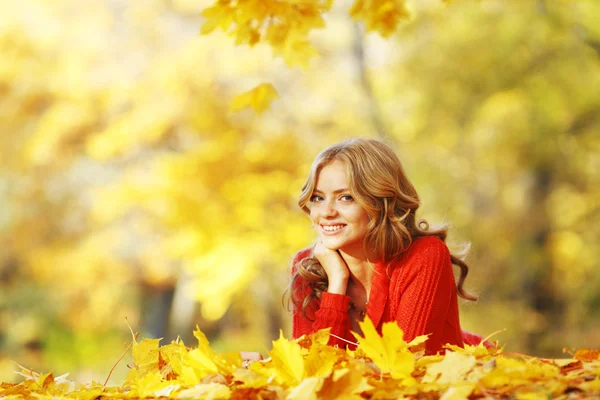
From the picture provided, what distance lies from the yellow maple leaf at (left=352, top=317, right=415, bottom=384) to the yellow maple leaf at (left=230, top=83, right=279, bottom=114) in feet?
4.96

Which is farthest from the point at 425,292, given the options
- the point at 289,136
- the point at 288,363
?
the point at 289,136

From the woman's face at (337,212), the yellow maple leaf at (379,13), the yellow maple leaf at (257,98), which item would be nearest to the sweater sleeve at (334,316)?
the woman's face at (337,212)

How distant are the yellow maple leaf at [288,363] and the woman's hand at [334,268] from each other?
126 centimetres

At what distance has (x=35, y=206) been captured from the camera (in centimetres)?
1160

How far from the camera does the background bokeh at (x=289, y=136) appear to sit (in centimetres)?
831

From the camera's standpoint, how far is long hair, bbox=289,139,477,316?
76.9 inches

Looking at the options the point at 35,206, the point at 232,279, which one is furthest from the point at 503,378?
the point at 35,206

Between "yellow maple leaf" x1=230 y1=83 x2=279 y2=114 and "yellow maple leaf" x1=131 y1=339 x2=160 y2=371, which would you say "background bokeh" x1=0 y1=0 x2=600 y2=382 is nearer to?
"yellow maple leaf" x1=230 y1=83 x2=279 y2=114

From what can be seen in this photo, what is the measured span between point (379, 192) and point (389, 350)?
3.92 feet

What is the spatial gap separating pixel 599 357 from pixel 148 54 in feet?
33.6

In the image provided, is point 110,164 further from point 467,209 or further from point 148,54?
point 467,209

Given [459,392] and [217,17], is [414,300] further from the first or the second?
[459,392]

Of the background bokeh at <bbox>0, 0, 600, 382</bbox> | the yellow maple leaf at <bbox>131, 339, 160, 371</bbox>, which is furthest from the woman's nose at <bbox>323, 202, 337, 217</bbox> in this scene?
the background bokeh at <bbox>0, 0, 600, 382</bbox>

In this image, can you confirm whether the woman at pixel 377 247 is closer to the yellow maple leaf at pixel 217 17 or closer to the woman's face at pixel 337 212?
the woman's face at pixel 337 212
